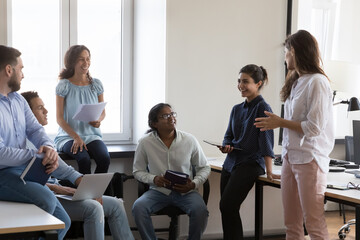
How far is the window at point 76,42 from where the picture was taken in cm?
486

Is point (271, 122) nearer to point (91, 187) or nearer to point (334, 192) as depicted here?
point (334, 192)

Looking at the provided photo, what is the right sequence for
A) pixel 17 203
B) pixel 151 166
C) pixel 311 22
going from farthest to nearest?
1. pixel 311 22
2. pixel 151 166
3. pixel 17 203

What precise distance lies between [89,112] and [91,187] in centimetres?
95

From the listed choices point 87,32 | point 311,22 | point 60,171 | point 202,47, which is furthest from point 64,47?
point 311,22

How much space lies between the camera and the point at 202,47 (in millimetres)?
4988

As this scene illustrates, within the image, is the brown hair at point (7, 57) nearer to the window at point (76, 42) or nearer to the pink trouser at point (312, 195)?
the window at point (76, 42)

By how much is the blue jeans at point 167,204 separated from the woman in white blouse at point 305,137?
29.8 inches

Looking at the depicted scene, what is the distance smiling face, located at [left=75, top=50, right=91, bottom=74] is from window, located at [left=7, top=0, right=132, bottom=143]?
0.53 meters

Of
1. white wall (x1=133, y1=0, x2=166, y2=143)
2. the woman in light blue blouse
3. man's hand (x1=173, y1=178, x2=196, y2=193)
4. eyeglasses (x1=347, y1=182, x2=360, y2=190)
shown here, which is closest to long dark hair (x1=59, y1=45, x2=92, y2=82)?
the woman in light blue blouse

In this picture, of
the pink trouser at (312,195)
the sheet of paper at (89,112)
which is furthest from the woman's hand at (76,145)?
the pink trouser at (312,195)

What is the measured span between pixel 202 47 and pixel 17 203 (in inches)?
99.3

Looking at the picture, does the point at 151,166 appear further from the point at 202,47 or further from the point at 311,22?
the point at 311,22

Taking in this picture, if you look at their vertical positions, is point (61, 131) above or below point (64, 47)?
below

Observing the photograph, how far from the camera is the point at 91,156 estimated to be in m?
4.48
